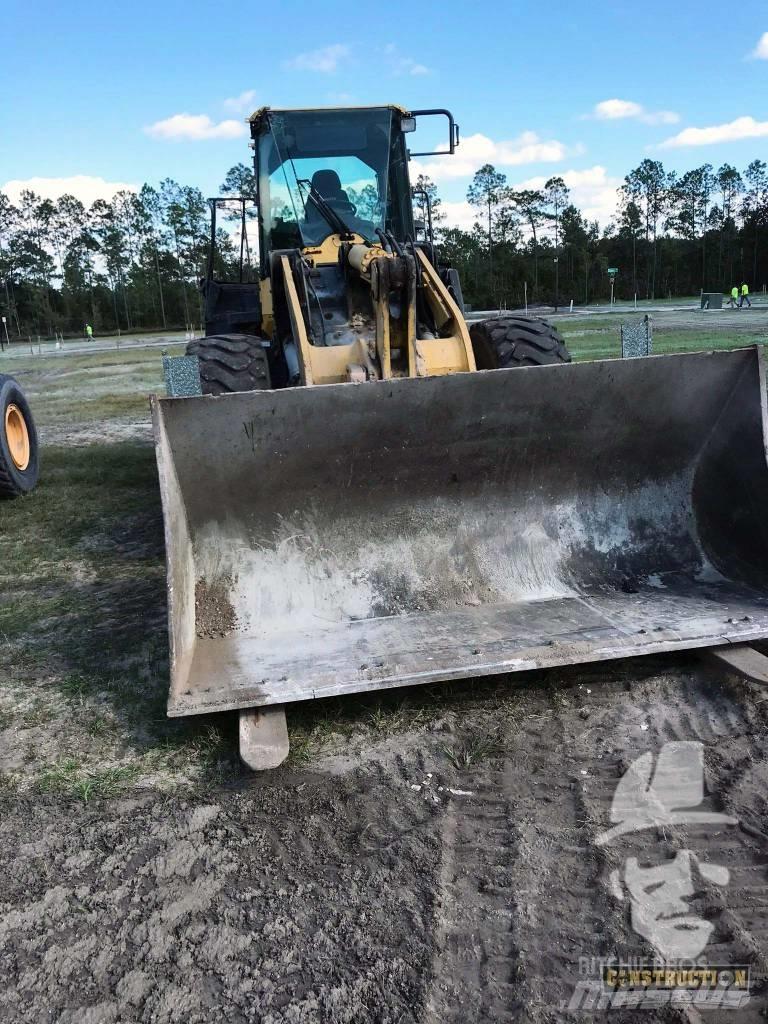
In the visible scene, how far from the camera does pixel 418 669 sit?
9.73 ft

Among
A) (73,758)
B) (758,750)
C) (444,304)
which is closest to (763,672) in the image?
(758,750)

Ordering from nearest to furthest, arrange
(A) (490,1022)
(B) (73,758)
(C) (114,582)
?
(A) (490,1022), (B) (73,758), (C) (114,582)

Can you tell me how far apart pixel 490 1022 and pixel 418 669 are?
134cm

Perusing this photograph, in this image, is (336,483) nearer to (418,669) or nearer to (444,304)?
(418,669)

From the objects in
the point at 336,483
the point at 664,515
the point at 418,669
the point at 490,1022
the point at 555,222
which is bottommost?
the point at 490,1022

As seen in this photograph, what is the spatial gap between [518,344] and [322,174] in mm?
1959

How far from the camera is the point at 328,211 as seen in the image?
5613mm

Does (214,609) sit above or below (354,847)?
above

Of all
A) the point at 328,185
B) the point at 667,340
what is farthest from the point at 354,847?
the point at 667,340

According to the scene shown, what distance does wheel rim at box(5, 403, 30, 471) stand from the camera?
698 cm

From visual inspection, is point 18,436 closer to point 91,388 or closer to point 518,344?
point 518,344

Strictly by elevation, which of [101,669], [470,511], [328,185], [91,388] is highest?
[328,185]

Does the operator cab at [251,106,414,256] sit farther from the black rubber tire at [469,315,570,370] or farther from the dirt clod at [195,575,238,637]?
the dirt clod at [195,575,238,637]

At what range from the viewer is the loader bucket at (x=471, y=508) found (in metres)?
3.42
